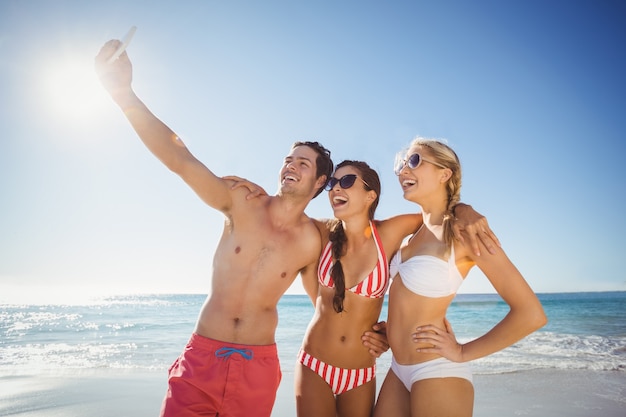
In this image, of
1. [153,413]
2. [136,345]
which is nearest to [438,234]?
[153,413]

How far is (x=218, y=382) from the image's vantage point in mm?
3279

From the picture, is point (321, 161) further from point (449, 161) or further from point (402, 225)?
point (449, 161)

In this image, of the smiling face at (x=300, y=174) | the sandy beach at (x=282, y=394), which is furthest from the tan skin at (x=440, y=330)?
the sandy beach at (x=282, y=394)

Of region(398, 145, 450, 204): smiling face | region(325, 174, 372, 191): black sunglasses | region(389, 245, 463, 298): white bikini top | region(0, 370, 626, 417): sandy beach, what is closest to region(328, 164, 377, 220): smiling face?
region(325, 174, 372, 191): black sunglasses

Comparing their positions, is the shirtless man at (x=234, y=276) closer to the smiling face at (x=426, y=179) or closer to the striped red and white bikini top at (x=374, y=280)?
the striped red and white bikini top at (x=374, y=280)

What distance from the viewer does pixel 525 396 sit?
7.85 m

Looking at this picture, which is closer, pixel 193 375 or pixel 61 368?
pixel 193 375

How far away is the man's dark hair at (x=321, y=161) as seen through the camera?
4.67 metres

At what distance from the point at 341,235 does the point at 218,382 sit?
72.1 inches

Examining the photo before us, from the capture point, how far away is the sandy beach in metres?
6.91

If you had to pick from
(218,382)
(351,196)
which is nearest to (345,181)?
(351,196)

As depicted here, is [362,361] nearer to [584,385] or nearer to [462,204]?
[462,204]

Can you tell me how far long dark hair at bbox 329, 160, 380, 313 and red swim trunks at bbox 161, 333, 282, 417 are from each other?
92 cm

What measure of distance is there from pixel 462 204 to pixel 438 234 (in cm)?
42
